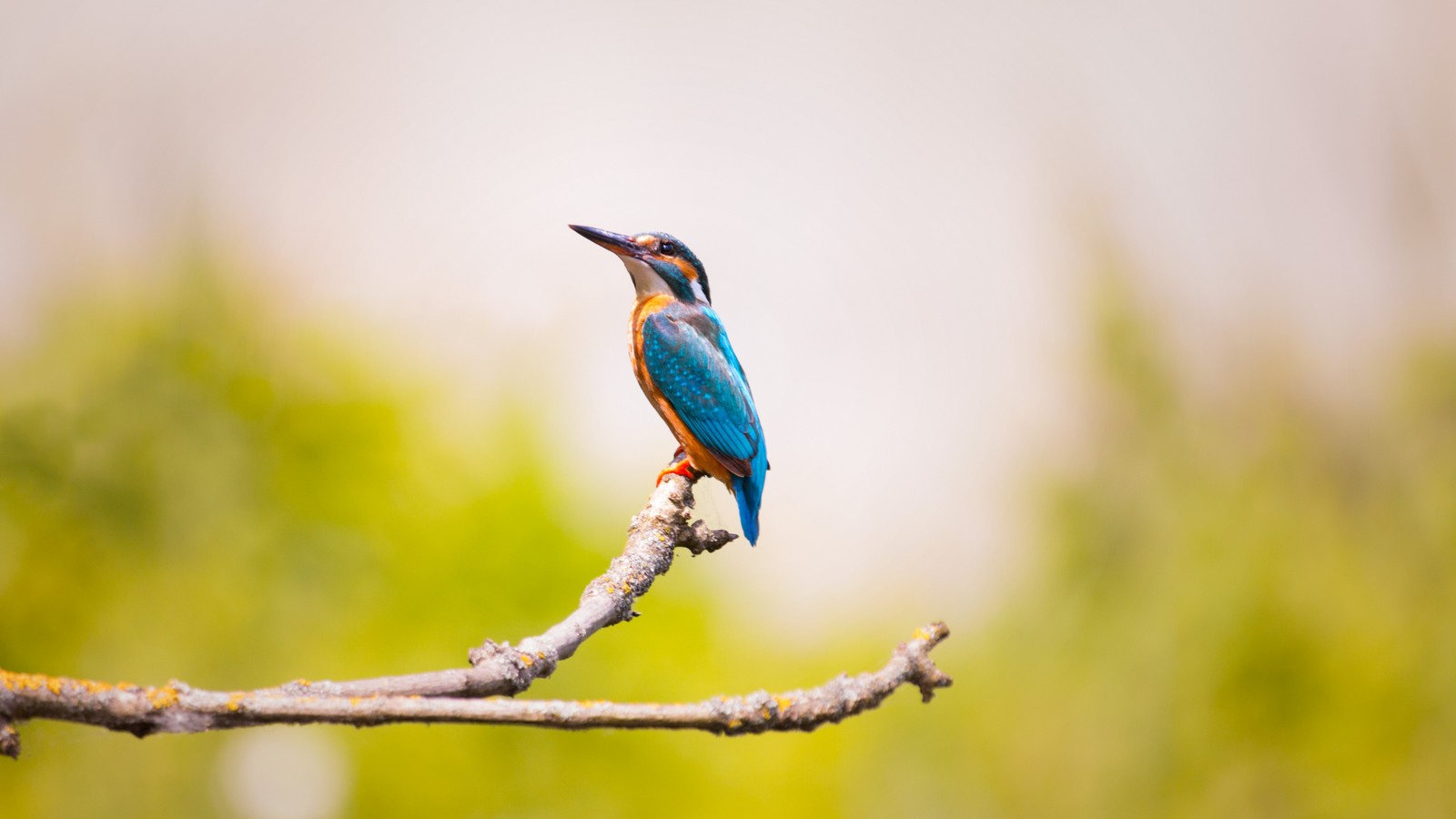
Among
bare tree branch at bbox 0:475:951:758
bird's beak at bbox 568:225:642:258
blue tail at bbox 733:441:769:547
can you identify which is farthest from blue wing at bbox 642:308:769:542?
bare tree branch at bbox 0:475:951:758

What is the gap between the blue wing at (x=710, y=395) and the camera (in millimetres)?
1404

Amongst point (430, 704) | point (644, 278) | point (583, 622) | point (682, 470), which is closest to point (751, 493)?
point (682, 470)

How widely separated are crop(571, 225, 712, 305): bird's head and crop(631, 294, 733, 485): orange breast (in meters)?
0.02

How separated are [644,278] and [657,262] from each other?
0.05 meters

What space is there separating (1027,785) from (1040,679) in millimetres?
436

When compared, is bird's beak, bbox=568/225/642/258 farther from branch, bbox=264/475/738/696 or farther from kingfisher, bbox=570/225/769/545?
branch, bbox=264/475/738/696

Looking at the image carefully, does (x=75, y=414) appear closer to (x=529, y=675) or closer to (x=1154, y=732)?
(x=529, y=675)

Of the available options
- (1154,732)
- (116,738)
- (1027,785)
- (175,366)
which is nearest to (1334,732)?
(1154,732)

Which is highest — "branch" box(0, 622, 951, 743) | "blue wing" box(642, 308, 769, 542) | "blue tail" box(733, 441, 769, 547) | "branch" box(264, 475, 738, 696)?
"blue wing" box(642, 308, 769, 542)

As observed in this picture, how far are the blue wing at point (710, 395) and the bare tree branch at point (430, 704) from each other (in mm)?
635

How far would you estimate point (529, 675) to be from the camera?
2.24 ft

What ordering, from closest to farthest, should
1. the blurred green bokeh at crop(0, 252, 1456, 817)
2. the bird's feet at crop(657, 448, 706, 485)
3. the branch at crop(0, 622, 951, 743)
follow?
1. the branch at crop(0, 622, 951, 743)
2. the bird's feet at crop(657, 448, 706, 485)
3. the blurred green bokeh at crop(0, 252, 1456, 817)

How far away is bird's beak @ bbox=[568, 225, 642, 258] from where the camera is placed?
1.42 meters

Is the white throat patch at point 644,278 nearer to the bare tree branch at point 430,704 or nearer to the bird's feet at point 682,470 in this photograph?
the bird's feet at point 682,470
